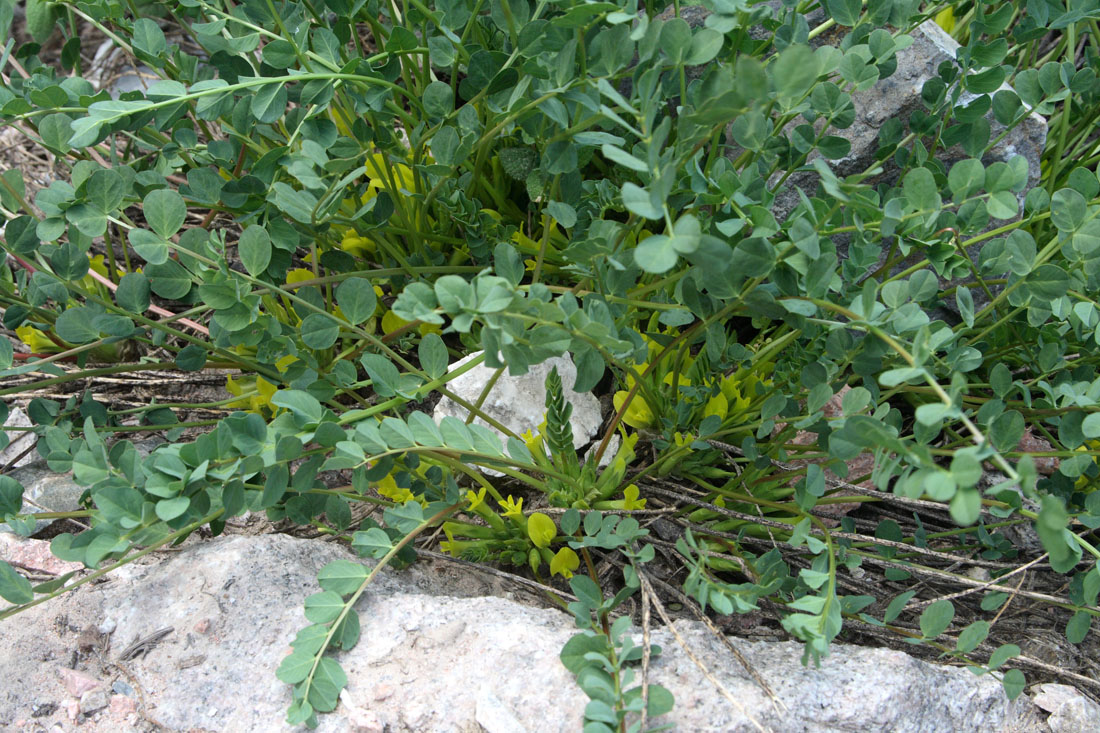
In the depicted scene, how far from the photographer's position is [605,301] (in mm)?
1093

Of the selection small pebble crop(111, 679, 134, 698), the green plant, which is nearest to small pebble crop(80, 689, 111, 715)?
small pebble crop(111, 679, 134, 698)

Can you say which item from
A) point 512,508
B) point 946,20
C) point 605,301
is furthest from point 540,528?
point 946,20

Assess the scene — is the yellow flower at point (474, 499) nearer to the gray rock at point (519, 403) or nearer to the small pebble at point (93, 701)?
the gray rock at point (519, 403)

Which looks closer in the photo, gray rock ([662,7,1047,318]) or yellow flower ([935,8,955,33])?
gray rock ([662,7,1047,318])

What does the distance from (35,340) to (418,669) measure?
1206 millimetres

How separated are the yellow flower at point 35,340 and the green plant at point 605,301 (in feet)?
0.67

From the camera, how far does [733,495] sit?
1.36m

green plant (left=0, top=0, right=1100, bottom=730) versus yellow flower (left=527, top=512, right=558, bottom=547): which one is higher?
green plant (left=0, top=0, right=1100, bottom=730)

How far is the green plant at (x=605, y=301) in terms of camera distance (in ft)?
3.03

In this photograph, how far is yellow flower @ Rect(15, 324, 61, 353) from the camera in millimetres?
1700

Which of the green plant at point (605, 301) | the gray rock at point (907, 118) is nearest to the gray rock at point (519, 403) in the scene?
the green plant at point (605, 301)

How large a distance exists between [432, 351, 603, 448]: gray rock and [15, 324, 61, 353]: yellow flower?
0.86 m

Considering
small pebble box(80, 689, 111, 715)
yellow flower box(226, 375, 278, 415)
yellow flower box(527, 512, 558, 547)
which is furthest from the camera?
yellow flower box(226, 375, 278, 415)

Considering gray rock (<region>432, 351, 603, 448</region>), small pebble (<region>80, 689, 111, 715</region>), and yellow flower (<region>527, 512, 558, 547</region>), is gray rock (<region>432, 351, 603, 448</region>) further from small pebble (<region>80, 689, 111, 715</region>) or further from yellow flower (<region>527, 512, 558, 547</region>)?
small pebble (<region>80, 689, 111, 715</region>)
